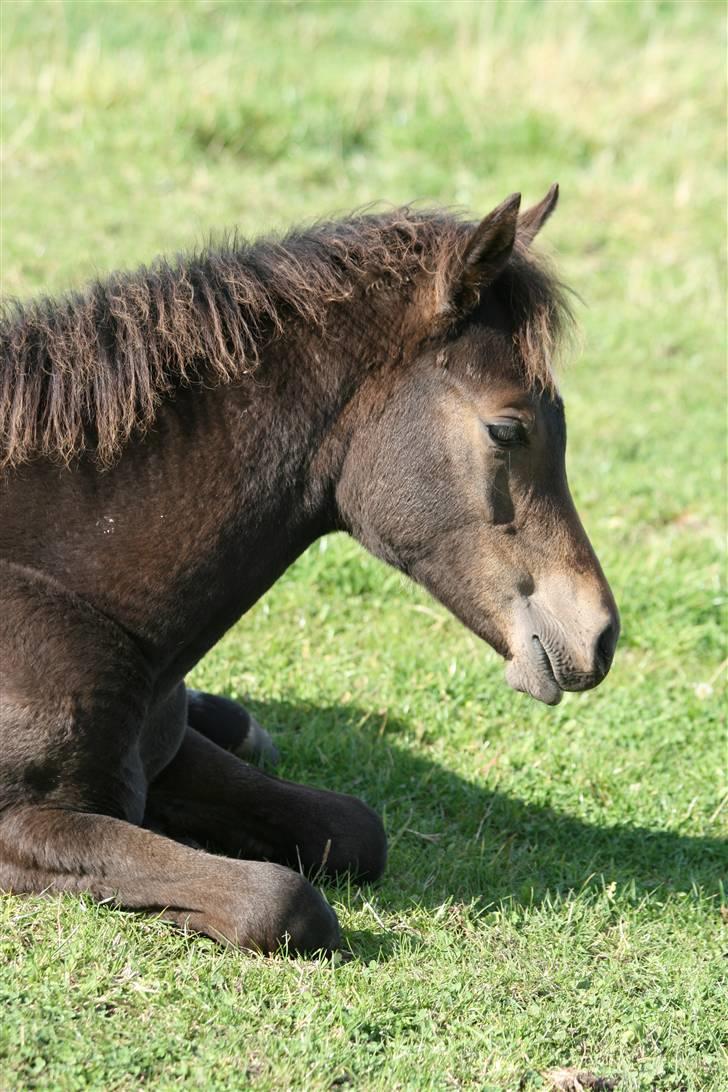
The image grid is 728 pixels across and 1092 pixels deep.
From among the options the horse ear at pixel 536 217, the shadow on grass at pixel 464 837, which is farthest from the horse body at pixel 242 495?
the shadow on grass at pixel 464 837

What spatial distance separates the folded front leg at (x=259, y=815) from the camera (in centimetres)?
500

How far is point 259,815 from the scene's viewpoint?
5.11 metres

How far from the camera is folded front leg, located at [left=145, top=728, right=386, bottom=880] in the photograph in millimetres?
4996

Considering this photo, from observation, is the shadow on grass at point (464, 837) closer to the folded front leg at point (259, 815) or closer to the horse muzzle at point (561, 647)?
the folded front leg at point (259, 815)

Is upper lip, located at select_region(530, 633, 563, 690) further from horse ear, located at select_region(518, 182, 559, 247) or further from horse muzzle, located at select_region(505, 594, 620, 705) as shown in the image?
horse ear, located at select_region(518, 182, 559, 247)

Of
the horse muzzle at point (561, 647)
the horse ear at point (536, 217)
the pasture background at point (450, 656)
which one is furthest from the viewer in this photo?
the horse ear at point (536, 217)

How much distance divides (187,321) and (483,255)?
1.00 metres

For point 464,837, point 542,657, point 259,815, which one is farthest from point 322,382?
point 464,837

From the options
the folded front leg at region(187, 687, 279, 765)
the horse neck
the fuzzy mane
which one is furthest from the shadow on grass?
the fuzzy mane

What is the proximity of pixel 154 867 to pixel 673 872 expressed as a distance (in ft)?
7.60

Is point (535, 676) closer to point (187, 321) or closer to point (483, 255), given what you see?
point (483, 255)

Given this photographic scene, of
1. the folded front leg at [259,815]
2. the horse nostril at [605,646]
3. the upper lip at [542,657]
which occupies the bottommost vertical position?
the folded front leg at [259,815]

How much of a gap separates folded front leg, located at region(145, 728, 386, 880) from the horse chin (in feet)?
2.68

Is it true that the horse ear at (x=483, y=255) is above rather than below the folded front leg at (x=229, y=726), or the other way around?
above
